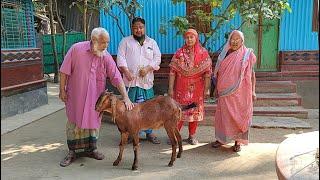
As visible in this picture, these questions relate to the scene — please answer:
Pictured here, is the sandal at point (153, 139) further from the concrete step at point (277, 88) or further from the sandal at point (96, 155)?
the concrete step at point (277, 88)

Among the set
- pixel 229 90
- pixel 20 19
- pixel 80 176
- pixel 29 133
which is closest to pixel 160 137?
pixel 229 90

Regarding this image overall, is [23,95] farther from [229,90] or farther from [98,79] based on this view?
[229,90]

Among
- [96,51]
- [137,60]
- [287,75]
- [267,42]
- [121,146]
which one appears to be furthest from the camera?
[267,42]

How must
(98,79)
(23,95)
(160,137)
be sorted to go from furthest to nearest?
1. (23,95)
2. (160,137)
3. (98,79)

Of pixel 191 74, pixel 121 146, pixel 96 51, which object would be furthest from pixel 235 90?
pixel 96 51

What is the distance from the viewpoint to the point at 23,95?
740 cm

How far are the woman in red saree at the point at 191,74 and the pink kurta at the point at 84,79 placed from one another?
102 cm

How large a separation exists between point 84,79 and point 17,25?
4.35 m

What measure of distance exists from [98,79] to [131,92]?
36.9 inches

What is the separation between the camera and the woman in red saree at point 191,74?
181 inches

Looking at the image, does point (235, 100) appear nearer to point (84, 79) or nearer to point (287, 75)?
point (84, 79)

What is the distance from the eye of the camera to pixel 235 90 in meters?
4.37

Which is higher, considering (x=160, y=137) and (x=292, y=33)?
(x=292, y=33)

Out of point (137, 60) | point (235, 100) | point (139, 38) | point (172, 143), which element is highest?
point (139, 38)
